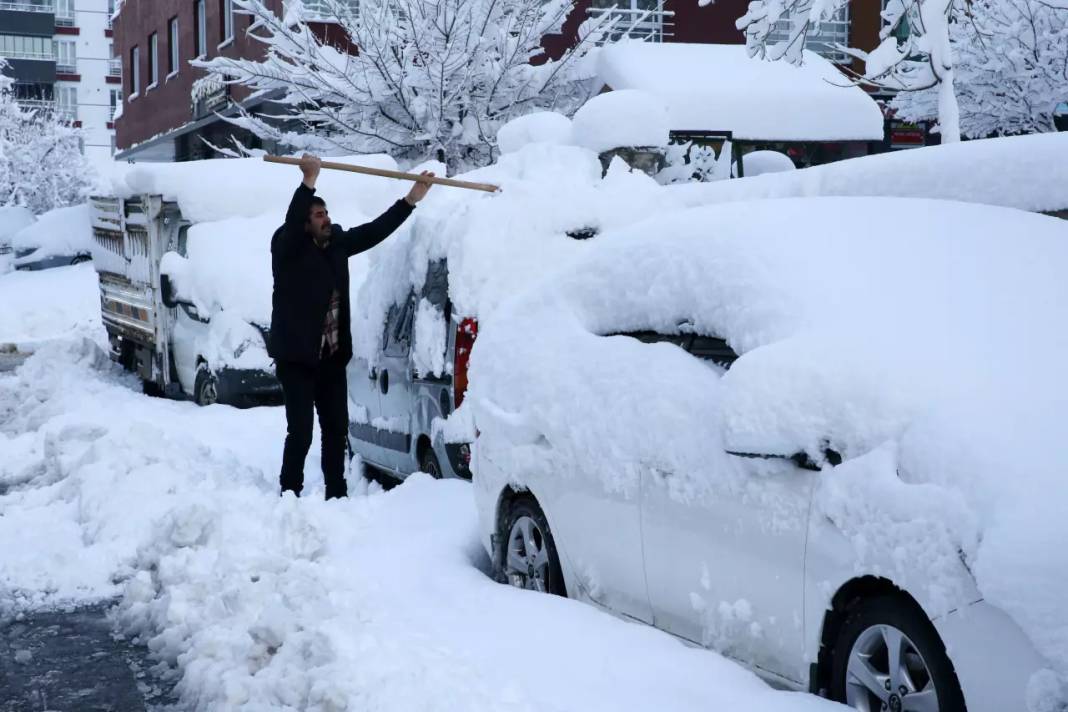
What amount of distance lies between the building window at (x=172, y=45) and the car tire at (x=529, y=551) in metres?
32.4

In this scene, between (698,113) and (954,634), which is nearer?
(954,634)

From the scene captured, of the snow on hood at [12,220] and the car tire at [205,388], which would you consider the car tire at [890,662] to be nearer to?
the car tire at [205,388]

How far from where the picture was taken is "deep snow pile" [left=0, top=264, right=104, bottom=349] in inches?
975

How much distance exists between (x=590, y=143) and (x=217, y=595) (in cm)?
532

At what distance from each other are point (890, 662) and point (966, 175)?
3.42 m

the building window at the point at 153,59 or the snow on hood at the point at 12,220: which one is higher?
the building window at the point at 153,59

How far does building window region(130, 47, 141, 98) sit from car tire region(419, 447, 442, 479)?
113ft

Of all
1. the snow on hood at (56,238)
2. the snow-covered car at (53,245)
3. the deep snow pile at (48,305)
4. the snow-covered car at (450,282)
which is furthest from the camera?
the snow on hood at (56,238)

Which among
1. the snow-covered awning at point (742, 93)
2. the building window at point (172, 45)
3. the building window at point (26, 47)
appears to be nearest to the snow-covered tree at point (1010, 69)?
the snow-covered awning at point (742, 93)

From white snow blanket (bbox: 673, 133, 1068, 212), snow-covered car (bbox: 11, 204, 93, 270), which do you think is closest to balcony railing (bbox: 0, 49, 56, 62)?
snow-covered car (bbox: 11, 204, 93, 270)

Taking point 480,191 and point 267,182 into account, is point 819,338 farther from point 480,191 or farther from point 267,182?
point 267,182

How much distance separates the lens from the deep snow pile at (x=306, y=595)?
176 inches

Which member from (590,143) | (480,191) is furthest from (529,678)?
(590,143)

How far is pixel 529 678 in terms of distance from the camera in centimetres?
464
